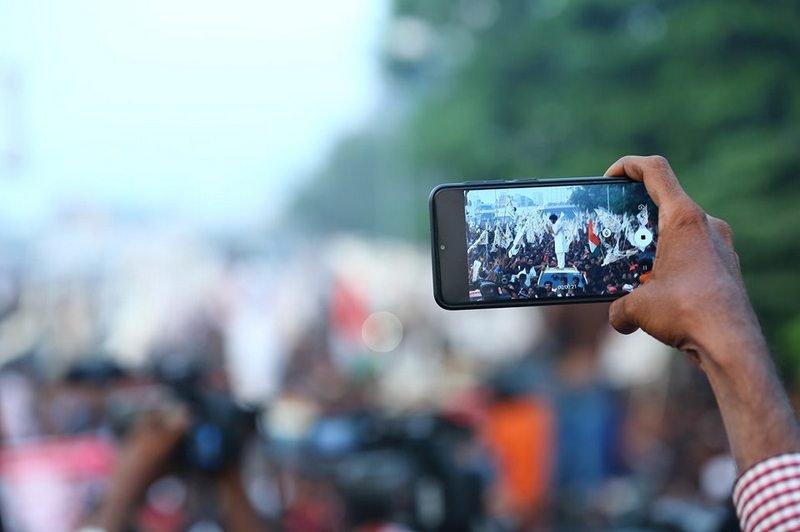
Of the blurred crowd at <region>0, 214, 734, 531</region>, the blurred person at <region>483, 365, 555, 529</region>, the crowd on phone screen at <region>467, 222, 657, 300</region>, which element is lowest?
the blurred person at <region>483, 365, 555, 529</region>

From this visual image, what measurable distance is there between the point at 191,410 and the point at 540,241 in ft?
6.44

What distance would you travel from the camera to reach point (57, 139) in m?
5.32

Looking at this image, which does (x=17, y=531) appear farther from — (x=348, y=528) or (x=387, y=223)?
(x=387, y=223)

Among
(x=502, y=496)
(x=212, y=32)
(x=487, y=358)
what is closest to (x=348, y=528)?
(x=502, y=496)

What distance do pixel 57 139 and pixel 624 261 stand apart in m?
4.64

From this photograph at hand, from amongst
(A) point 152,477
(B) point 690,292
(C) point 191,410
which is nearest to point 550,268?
(B) point 690,292

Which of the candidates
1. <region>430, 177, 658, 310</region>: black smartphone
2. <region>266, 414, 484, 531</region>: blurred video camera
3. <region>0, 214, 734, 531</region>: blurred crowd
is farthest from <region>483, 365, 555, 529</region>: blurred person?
<region>430, 177, 658, 310</region>: black smartphone

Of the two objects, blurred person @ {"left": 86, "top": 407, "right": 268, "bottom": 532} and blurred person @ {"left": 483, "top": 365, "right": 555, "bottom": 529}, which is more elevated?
blurred person @ {"left": 86, "top": 407, "right": 268, "bottom": 532}

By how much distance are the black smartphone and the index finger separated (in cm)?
2

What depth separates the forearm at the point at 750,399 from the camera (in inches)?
32.8

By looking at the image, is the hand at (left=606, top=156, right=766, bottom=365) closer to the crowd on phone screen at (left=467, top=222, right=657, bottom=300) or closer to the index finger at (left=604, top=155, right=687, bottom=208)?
the index finger at (left=604, top=155, right=687, bottom=208)

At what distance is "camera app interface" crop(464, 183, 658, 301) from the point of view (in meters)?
1.16

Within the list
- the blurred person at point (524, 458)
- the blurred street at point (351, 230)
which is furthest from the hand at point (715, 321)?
the blurred person at point (524, 458)

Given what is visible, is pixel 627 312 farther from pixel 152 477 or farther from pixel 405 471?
pixel 405 471
